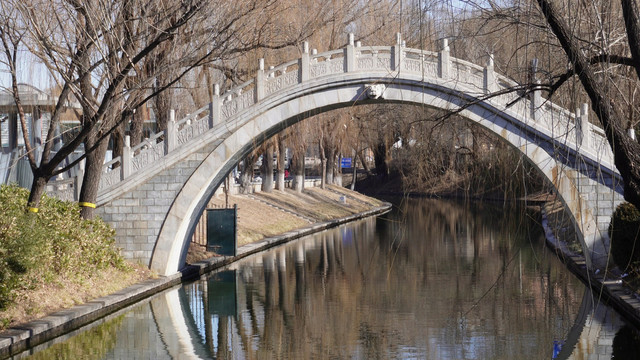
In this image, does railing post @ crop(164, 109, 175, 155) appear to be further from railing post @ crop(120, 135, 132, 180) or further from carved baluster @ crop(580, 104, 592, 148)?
carved baluster @ crop(580, 104, 592, 148)

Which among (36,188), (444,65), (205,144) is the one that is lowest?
(36,188)

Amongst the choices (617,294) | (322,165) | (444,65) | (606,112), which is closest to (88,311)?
(444,65)

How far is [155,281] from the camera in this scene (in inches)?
757

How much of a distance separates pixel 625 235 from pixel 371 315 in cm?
498

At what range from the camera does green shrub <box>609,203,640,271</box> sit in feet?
53.1

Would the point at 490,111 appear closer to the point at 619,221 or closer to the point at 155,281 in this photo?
the point at 619,221

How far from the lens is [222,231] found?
80.1 feet

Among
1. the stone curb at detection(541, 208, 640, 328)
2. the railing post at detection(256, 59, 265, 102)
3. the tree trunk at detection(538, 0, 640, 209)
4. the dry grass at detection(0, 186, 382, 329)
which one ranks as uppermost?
the railing post at detection(256, 59, 265, 102)

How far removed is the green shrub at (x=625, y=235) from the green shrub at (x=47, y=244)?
987 centimetres

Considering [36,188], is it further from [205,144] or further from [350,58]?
[350,58]

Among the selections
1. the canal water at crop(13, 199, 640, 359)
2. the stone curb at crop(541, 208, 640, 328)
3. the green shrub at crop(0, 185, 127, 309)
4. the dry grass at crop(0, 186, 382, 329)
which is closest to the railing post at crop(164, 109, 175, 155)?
the green shrub at crop(0, 185, 127, 309)

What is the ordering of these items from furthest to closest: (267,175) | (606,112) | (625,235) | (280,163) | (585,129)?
(267,175), (280,163), (585,129), (625,235), (606,112)

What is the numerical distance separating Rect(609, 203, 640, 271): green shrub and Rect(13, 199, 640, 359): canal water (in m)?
0.94

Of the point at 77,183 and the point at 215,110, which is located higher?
the point at 215,110
